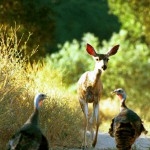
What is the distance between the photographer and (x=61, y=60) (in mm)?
31750

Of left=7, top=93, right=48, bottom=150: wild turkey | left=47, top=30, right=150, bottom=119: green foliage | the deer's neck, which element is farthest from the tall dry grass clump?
left=47, top=30, right=150, bottom=119: green foliage

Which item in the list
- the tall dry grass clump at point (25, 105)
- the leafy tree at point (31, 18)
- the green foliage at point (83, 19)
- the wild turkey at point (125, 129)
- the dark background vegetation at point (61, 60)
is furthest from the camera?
the green foliage at point (83, 19)

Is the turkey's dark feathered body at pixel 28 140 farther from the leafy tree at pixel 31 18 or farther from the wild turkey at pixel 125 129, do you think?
the leafy tree at pixel 31 18

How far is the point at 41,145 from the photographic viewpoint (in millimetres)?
10062

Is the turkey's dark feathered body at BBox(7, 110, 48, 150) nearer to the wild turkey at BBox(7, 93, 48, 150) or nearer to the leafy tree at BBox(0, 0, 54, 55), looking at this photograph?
the wild turkey at BBox(7, 93, 48, 150)

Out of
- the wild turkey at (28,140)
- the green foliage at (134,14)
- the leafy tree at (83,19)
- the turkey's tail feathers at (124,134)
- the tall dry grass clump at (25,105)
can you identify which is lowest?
the wild turkey at (28,140)

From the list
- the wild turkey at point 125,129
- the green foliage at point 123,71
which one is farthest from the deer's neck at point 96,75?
the green foliage at point 123,71

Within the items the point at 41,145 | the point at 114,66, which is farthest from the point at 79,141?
the point at 114,66

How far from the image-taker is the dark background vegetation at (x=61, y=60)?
13.2 m

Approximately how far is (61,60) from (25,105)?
1805cm

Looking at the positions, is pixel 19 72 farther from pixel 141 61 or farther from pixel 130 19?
pixel 130 19

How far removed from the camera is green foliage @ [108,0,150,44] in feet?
94.4

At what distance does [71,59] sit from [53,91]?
1610cm

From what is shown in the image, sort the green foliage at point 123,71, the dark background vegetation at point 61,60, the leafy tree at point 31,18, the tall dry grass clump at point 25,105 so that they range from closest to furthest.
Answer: the tall dry grass clump at point 25,105
the dark background vegetation at point 61,60
the leafy tree at point 31,18
the green foliage at point 123,71
